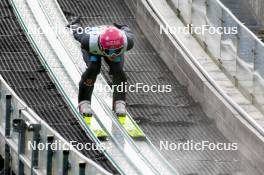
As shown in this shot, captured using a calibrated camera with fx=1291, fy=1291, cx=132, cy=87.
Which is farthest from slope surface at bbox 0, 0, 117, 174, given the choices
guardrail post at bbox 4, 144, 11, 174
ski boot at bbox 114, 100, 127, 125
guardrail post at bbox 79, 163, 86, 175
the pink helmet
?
guardrail post at bbox 79, 163, 86, 175

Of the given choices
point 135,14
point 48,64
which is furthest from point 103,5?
point 48,64

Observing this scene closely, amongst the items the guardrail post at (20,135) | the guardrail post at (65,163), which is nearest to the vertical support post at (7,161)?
the guardrail post at (20,135)

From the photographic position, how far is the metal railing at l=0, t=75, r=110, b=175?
1462 centimetres

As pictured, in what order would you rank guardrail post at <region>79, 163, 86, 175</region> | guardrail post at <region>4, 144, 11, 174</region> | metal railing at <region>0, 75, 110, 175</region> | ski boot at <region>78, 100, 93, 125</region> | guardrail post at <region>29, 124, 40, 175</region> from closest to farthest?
guardrail post at <region>79, 163, 86, 175</region> → metal railing at <region>0, 75, 110, 175</region> → guardrail post at <region>29, 124, 40, 175</region> → guardrail post at <region>4, 144, 11, 174</region> → ski boot at <region>78, 100, 93, 125</region>

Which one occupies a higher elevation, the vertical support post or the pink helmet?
the pink helmet

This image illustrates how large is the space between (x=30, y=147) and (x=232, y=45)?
4.24 metres

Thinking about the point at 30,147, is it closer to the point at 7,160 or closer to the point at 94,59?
the point at 7,160

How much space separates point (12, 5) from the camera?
21219 mm

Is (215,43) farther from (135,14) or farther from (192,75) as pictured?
(135,14)

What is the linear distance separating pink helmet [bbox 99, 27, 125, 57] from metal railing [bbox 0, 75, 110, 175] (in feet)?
5.25

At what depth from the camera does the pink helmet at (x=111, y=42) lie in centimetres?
1727

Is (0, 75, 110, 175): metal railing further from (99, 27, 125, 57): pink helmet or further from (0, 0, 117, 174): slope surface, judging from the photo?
(99, 27, 125, 57): pink helmet

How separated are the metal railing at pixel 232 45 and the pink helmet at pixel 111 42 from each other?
6.26ft

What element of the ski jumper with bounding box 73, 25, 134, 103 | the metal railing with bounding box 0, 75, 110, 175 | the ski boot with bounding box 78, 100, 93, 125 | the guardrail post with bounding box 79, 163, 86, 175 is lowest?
the guardrail post with bounding box 79, 163, 86, 175
